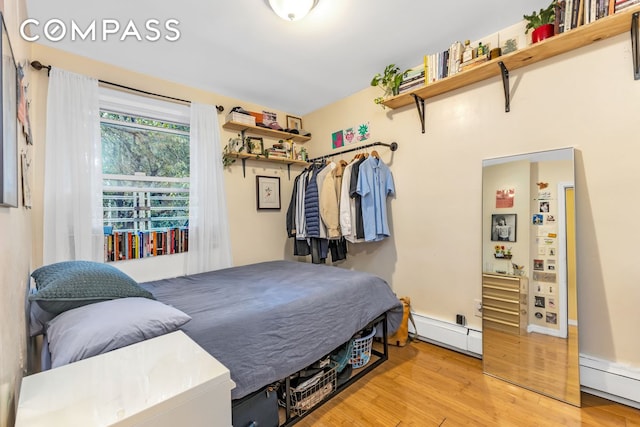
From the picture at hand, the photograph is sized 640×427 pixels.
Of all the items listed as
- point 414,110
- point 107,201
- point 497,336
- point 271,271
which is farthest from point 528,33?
point 107,201

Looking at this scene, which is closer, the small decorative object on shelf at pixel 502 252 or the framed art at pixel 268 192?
the small decorative object on shelf at pixel 502 252

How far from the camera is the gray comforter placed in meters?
1.35

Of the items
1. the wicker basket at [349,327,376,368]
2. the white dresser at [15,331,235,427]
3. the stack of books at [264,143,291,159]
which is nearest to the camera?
the white dresser at [15,331,235,427]

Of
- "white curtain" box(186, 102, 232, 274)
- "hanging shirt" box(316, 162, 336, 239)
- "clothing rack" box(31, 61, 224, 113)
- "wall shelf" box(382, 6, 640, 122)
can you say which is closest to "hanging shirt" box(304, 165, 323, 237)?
"hanging shirt" box(316, 162, 336, 239)

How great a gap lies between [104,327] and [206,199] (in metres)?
1.79

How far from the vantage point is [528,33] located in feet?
6.32

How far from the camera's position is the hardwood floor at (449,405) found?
1.56 m

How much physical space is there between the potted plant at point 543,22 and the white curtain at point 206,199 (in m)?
2.64

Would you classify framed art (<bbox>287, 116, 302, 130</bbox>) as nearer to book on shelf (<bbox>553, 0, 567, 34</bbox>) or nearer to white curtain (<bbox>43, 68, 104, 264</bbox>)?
white curtain (<bbox>43, 68, 104, 264</bbox>)

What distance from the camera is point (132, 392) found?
0.77m

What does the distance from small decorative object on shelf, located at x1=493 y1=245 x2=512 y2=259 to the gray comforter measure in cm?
83

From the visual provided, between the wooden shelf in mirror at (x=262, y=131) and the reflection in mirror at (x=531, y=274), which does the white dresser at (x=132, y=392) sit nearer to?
the reflection in mirror at (x=531, y=274)

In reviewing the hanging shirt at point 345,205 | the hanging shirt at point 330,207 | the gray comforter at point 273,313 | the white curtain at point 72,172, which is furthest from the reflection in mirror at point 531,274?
the white curtain at point 72,172

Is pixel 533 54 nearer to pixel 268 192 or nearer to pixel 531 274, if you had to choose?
pixel 531 274
